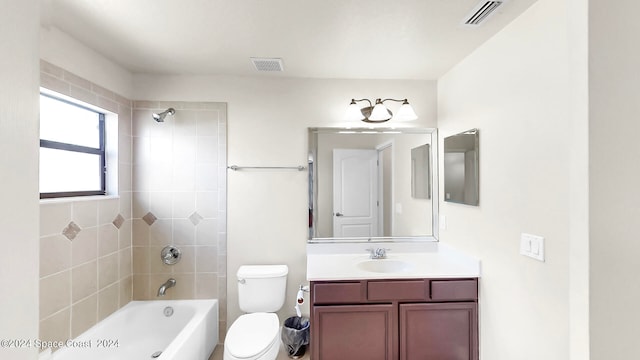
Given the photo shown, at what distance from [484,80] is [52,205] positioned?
279cm

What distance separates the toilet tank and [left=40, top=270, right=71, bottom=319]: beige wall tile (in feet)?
3.47

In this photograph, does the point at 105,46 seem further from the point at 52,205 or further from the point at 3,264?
the point at 3,264

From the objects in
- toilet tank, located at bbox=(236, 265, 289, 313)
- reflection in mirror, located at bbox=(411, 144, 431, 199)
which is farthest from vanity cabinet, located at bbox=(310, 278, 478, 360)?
reflection in mirror, located at bbox=(411, 144, 431, 199)

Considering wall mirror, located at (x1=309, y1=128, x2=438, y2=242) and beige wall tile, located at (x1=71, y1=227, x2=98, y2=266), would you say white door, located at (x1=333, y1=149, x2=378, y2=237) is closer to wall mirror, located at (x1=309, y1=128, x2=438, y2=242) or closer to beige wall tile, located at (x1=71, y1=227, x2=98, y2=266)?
wall mirror, located at (x1=309, y1=128, x2=438, y2=242)

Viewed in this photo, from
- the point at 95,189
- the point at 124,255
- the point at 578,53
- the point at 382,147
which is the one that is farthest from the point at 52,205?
the point at 578,53

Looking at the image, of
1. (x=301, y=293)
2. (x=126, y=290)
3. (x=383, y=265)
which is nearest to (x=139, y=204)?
(x=126, y=290)

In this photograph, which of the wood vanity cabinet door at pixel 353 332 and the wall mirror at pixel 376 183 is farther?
the wall mirror at pixel 376 183

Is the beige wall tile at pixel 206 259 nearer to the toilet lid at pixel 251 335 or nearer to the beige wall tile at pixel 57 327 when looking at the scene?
the toilet lid at pixel 251 335

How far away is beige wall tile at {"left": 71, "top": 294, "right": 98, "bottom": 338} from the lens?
5.82ft

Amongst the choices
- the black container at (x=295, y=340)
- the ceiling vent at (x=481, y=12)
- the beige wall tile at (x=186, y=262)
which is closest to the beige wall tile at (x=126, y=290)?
the beige wall tile at (x=186, y=262)

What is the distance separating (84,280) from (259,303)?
120cm

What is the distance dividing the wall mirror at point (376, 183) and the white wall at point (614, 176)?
68.4 inches

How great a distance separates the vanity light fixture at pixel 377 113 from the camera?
2271 millimetres

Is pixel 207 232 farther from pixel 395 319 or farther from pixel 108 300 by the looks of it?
pixel 395 319
